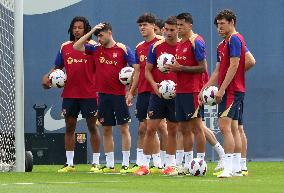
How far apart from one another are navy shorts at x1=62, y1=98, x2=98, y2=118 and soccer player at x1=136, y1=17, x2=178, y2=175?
3.87ft

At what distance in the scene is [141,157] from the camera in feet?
41.7

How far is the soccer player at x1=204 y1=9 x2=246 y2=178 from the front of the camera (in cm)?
1099

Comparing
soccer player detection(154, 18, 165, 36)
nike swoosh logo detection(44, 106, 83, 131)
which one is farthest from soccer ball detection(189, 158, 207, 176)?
nike swoosh logo detection(44, 106, 83, 131)

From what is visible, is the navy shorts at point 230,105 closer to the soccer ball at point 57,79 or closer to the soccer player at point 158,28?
the soccer player at point 158,28

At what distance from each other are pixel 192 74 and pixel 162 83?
387 mm

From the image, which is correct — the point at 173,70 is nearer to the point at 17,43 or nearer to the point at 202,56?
the point at 202,56

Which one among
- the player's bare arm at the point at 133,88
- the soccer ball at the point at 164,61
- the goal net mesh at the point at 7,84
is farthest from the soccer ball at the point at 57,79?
the soccer ball at the point at 164,61

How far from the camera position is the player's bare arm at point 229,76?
11.0 metres

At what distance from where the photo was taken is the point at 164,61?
11.7 m

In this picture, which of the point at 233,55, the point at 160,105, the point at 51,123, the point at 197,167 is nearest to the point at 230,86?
the point at 233,55

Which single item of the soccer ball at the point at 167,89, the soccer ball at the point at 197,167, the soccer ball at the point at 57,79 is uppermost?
the soccer ball at the point at 57,79

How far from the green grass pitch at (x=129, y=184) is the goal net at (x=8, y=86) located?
107 centimetres

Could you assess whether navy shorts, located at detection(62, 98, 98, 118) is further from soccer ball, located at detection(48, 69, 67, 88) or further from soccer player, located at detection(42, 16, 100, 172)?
soccer ball, located at detection(48, 69, 67, 88)

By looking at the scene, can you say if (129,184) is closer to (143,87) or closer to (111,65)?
(143,87)
